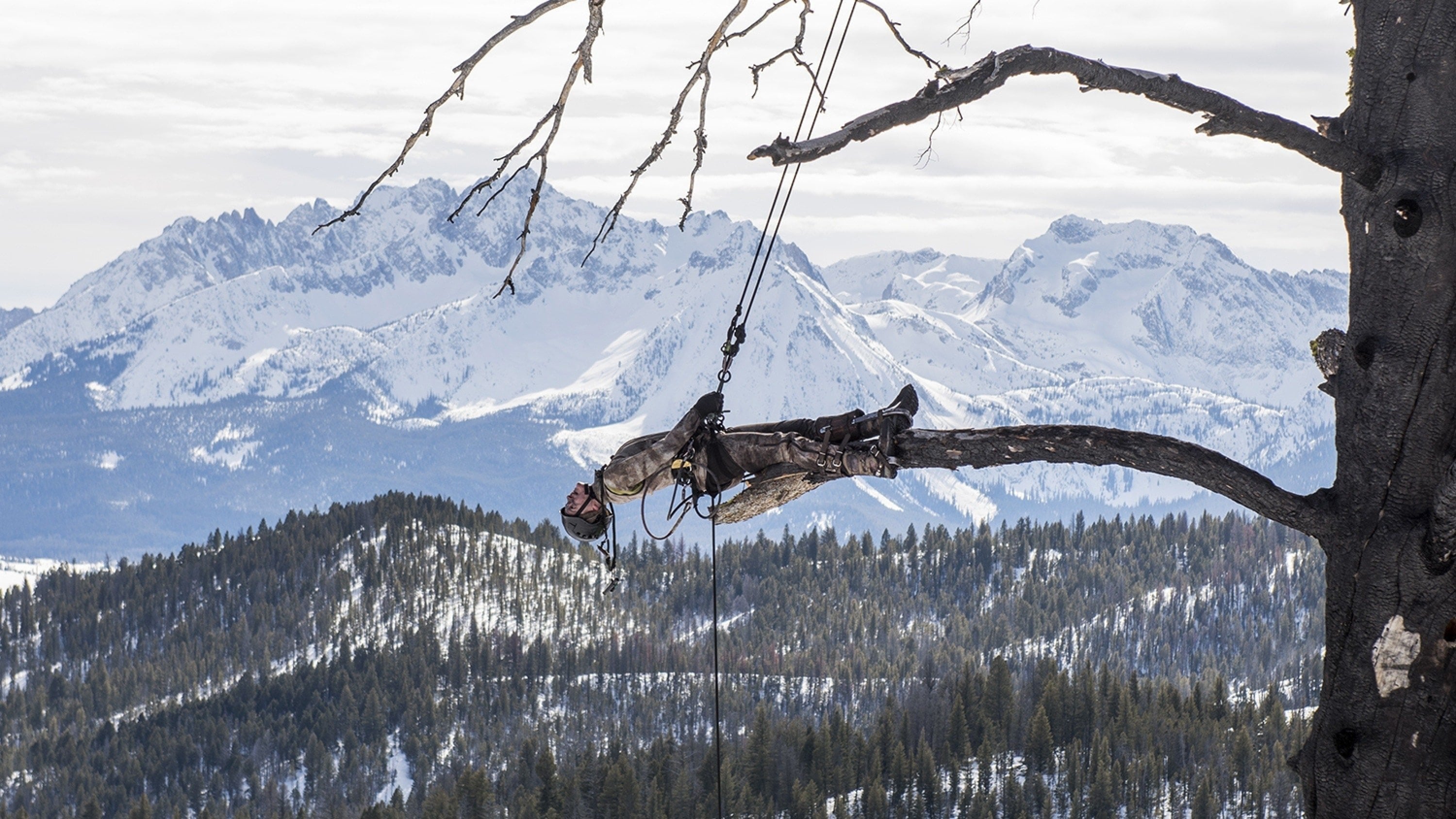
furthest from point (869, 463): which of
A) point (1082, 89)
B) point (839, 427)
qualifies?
point (1082, 89)

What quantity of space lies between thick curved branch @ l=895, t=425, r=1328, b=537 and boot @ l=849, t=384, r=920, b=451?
2.07 feet

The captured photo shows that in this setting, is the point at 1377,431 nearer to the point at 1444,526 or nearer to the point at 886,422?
the point at 1444,526

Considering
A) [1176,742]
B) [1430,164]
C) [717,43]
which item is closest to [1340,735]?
[1430,164]

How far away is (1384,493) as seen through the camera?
6.60 metres

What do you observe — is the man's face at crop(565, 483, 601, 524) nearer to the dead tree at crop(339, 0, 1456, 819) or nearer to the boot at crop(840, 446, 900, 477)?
the boot at crop(840, 446, 900, 477)

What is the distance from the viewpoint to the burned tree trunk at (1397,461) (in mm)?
6371

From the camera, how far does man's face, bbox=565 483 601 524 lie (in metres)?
9.84

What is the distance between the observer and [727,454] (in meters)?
8.79

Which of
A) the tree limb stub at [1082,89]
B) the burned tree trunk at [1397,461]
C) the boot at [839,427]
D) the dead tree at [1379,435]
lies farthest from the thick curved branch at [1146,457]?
the tree limb stub at [1082,89]

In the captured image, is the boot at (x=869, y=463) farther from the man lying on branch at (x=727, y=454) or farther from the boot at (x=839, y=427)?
the boot at (x=839, y=427)

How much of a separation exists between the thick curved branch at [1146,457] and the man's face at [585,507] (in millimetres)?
3438

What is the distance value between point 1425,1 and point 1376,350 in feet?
5.39

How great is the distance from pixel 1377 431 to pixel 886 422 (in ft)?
7.94

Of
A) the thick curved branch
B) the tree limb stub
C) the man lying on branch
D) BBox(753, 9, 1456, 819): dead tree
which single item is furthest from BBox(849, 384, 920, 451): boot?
the tree limb stub
